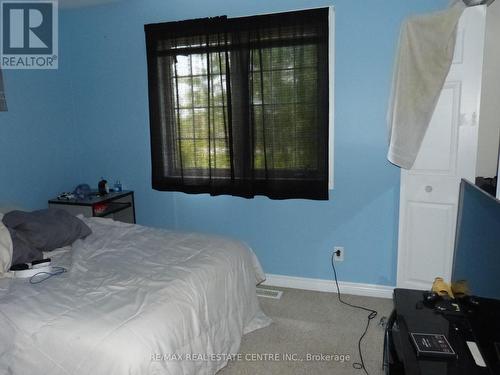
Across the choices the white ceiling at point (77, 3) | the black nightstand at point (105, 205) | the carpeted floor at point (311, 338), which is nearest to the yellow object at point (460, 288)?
the carpeted floor at point (311, 338)

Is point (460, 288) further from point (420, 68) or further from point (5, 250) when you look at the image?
point (5, 250)

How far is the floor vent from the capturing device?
311 cm

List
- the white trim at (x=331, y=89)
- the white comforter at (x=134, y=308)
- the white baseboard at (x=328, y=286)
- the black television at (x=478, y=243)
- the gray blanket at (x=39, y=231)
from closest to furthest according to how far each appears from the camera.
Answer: the black television at (x=478, y=243), the white comforter at (x=134, y=308), the gray blanket at (x=39, y=231), the white trim at (x=331, y=89), the white baseboard at (x=328, y=286)

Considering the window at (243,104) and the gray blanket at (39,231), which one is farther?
the window at (243,104)

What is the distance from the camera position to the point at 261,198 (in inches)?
129

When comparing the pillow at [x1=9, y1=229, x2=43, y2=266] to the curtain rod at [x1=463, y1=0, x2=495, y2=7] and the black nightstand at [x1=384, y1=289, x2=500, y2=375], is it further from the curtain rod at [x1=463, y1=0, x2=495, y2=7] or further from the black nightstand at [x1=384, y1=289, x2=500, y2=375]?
the curtain rod at [x1=463, y1=0, x2=495, y2=7]

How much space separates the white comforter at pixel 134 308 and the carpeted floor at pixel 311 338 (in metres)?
0.14

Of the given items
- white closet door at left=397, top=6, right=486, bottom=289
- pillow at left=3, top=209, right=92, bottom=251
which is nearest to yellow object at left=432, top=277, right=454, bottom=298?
white closet door at left=397, top=6, right=486, bottom=289

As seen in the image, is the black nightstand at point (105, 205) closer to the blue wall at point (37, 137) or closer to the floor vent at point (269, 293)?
the blue wall at point (37, 137)

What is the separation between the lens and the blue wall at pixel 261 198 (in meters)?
2.84

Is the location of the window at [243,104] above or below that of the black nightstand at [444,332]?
above

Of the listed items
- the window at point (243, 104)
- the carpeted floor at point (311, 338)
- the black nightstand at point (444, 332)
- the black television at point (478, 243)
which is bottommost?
the carpeted floor at point (311, 338)

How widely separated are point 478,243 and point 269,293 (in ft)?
6.81

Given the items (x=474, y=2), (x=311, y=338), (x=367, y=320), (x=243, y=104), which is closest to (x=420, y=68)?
(x=474, y=2)
